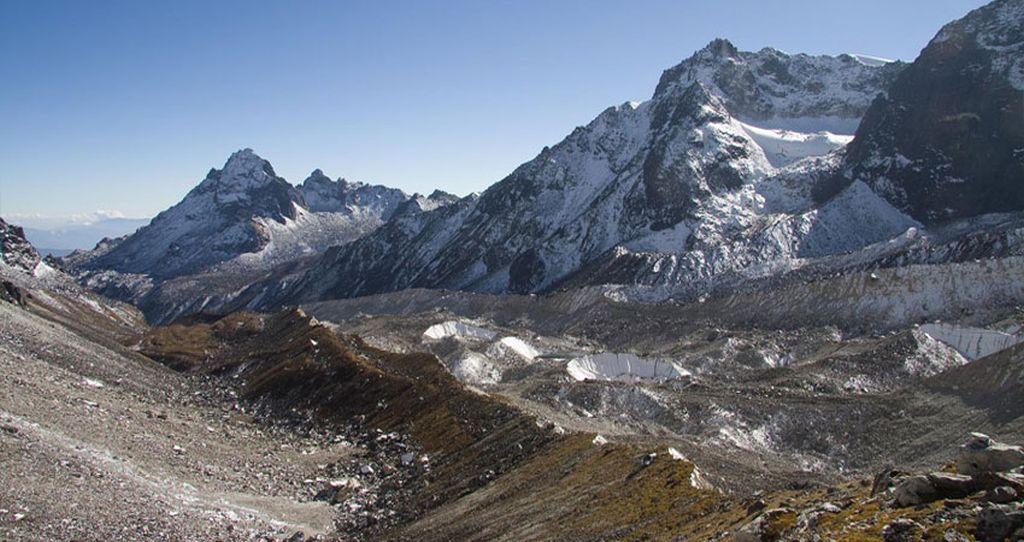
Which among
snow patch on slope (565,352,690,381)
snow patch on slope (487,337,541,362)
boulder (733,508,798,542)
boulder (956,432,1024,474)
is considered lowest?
snow patch on slope (565,352,690,381)

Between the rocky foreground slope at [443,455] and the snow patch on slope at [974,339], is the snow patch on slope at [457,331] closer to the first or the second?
the rocky foreground slope at [443,455]

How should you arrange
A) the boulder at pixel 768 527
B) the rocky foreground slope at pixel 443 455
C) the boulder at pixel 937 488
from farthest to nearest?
the rocky foreground slope at pixel 443 455, the boulder at pixel 768 527, the boulder at pixel 937 488

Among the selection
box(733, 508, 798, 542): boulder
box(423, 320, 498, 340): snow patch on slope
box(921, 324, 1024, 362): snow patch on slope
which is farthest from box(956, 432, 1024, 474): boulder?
box(423, 320, 498, 340): snow patch on slope

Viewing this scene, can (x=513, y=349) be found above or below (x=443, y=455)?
above

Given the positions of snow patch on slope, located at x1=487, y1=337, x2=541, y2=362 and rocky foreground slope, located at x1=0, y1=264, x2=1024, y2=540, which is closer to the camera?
rocky foreground slope, located at x1=0, y1=264, x2=1024, y2=540

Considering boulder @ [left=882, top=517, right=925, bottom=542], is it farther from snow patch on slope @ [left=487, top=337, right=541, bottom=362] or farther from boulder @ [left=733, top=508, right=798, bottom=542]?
snow patch on slope @ [left=487, top=337, right=541, bottom=362]

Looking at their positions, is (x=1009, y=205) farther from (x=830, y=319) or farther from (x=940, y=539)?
(x=940, y=539)

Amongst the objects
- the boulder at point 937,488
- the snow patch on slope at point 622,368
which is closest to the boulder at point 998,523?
the boulder at point 937,488

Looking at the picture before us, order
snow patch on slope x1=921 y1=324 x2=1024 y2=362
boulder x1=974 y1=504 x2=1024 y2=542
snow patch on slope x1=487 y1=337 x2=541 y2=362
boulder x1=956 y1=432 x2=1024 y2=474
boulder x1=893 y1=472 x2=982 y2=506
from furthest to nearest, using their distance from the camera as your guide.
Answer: snow patch on slope x1=487 y1=337 x2=541 y2=362, snow patch on slope x1=921 y1=324 x2=1024 y2=362, boulder x1=956 y1=432 x2=1024 y2=474, boulder x1=893 y1=472 x2=982 y2=506, boulder x1=974 y1=504 x2=1024 y2=542

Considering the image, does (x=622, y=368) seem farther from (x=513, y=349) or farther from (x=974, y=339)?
(x=974, y=339)

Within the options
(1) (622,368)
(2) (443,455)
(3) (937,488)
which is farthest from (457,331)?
(3) (937,488)

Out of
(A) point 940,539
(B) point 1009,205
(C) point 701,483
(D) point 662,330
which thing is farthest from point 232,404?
(B) point 1009,205
